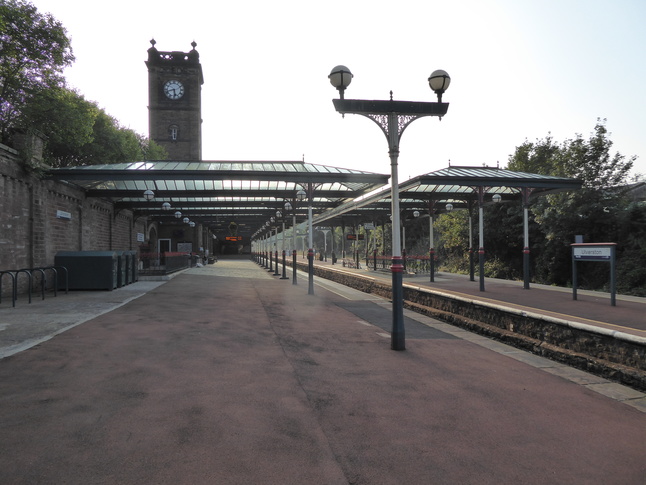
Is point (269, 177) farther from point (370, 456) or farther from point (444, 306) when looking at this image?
point (370, 456)

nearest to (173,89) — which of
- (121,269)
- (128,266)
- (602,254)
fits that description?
(128,266)

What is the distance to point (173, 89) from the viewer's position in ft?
145

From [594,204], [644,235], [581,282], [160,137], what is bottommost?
[581,282]

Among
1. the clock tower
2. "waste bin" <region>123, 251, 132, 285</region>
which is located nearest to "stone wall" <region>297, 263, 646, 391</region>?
"waste bin" <region>123, 251, 132, 285</region>

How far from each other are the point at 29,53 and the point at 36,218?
698 cm

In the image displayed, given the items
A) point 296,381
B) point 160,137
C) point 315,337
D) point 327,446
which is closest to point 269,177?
point 315,337

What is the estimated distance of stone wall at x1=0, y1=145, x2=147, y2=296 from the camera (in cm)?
1141

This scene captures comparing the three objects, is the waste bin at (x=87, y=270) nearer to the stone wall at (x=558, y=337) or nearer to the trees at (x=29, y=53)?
the trees at (x=29, y=53)

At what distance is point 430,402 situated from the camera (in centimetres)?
421

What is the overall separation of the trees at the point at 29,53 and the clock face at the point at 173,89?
29256 mm

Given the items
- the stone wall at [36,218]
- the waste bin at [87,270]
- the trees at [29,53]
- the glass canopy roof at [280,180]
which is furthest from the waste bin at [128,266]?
the trees at [29,53]

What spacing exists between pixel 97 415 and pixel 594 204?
22.3 m

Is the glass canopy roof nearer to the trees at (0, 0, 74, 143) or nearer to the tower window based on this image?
the trees at (0, 0, 74, 143)

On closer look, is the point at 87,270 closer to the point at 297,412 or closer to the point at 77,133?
the point at 77,133
